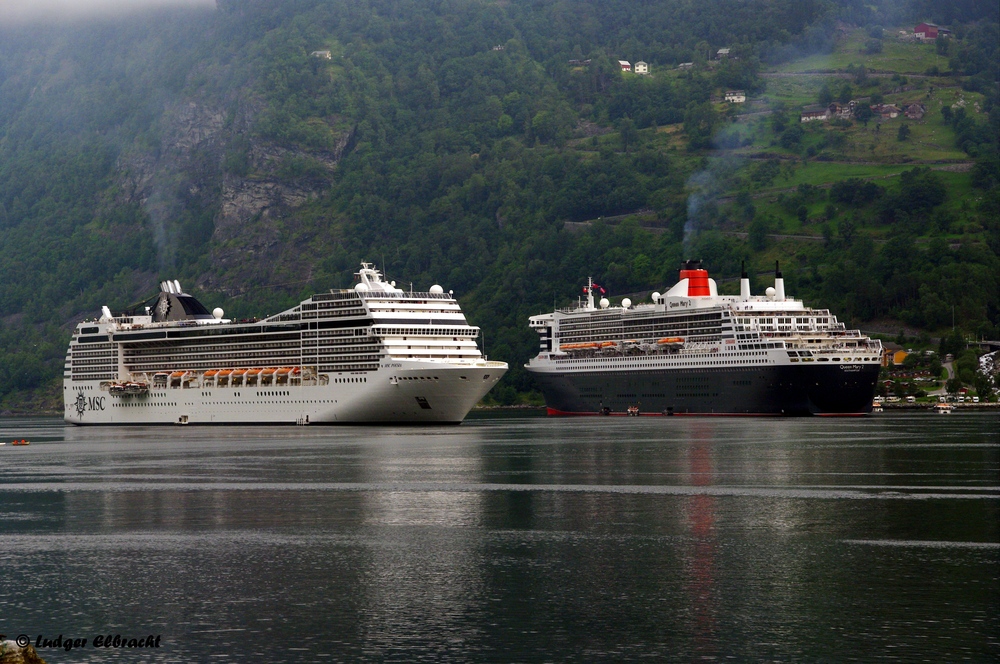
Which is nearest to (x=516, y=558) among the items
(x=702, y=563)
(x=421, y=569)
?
(x=421, y=569)

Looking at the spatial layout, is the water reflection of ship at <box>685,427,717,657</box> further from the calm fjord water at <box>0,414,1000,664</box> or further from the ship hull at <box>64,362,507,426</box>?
the ship hull at <box>64,362,507,426</box>

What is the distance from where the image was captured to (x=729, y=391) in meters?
141

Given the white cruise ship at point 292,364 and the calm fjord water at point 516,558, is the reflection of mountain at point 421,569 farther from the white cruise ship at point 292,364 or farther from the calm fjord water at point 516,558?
the white cruise ship at point 292,364

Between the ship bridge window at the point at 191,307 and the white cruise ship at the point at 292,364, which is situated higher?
the ship bridge window at the point at 191,307

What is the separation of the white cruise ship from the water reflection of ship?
52209 mm

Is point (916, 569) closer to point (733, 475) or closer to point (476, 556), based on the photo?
point (476, 556)

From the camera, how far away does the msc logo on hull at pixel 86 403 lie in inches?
5915

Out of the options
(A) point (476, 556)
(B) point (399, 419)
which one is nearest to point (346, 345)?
(B) point (399, 419)

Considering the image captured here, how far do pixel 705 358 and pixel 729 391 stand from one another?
5.15 meters

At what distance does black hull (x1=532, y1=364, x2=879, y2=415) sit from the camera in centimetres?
13412

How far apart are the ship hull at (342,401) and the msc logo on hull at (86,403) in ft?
9.25

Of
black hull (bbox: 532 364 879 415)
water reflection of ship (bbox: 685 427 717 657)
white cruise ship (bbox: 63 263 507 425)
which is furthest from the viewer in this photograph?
black hull (bbox: 532 364 879 415)

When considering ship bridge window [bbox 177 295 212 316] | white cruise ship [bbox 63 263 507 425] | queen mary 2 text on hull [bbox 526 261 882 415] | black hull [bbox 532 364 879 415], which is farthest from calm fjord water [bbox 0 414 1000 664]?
ship bridge window [bbox 177 295 212 316]

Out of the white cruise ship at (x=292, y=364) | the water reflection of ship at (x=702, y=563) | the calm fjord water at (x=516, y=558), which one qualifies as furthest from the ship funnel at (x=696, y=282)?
the water reflection of ship at (x=702, y=563)
